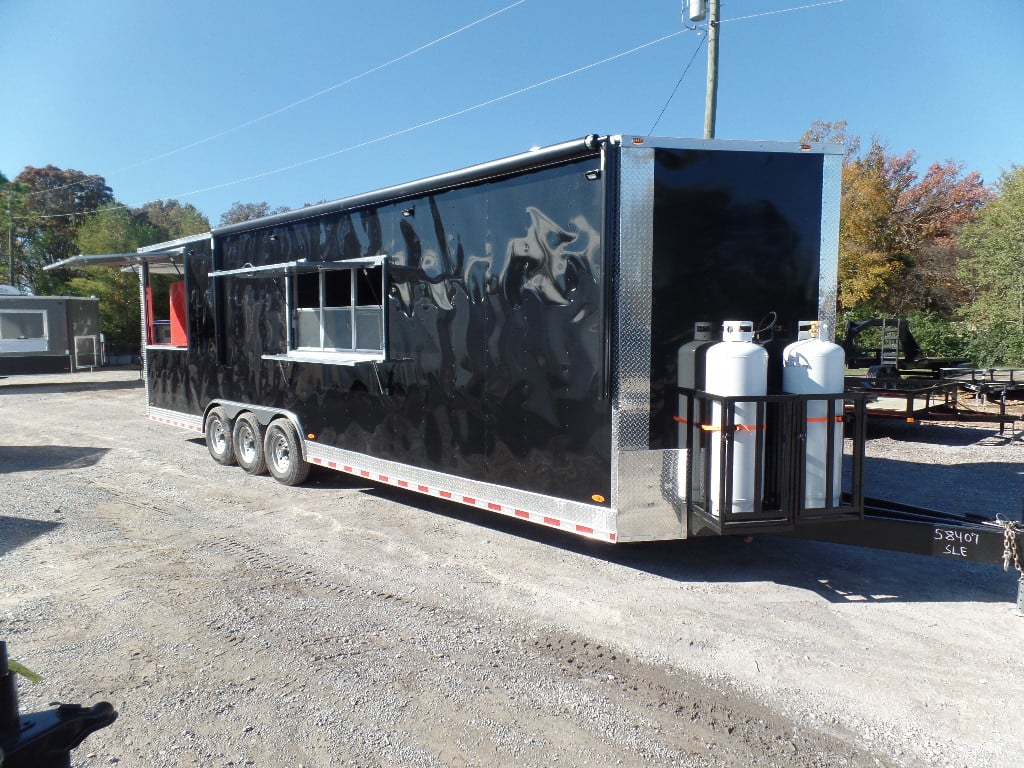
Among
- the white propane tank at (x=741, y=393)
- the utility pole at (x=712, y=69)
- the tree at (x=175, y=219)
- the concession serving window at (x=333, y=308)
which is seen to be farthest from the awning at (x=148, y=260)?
the tree at (x=175, y=219)

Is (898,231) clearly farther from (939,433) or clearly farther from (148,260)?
(148,260)

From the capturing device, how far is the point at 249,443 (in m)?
8.61

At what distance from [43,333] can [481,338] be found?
70.8ft

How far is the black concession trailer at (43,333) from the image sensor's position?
21344mm

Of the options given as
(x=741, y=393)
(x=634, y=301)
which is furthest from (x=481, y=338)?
(x=741, y=393)

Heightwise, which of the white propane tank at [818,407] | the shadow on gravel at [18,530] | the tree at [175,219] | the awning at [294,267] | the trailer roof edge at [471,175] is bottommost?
the shadow on gravel at [18,530]

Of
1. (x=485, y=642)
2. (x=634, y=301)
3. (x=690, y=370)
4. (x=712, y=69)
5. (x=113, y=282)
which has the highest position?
(x=712, y=69)

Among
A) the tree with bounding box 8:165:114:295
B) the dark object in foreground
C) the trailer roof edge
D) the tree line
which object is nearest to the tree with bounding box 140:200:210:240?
the tree line

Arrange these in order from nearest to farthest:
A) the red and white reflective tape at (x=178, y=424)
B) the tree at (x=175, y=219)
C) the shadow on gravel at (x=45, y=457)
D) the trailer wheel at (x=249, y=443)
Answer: the trailer wheel at (x=249, y=443) < the shadow on gravel at (x=45, y=457) < the red and white reflective tape at (x=178, y=424) < the tree at (x=175, y=219)

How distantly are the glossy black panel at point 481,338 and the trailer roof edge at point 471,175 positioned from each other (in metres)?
0.07

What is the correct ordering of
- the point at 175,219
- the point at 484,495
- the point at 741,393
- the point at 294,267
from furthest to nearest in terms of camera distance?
the point at 175,219, the point at 294,267, the point at 484,495, the point at 741,393

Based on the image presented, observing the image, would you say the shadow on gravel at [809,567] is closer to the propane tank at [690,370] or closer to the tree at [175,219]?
the propane tank at [690,370]

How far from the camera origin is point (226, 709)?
11.2 ft

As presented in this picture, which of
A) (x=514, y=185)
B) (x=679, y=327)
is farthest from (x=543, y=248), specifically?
(x=679, y=327)
